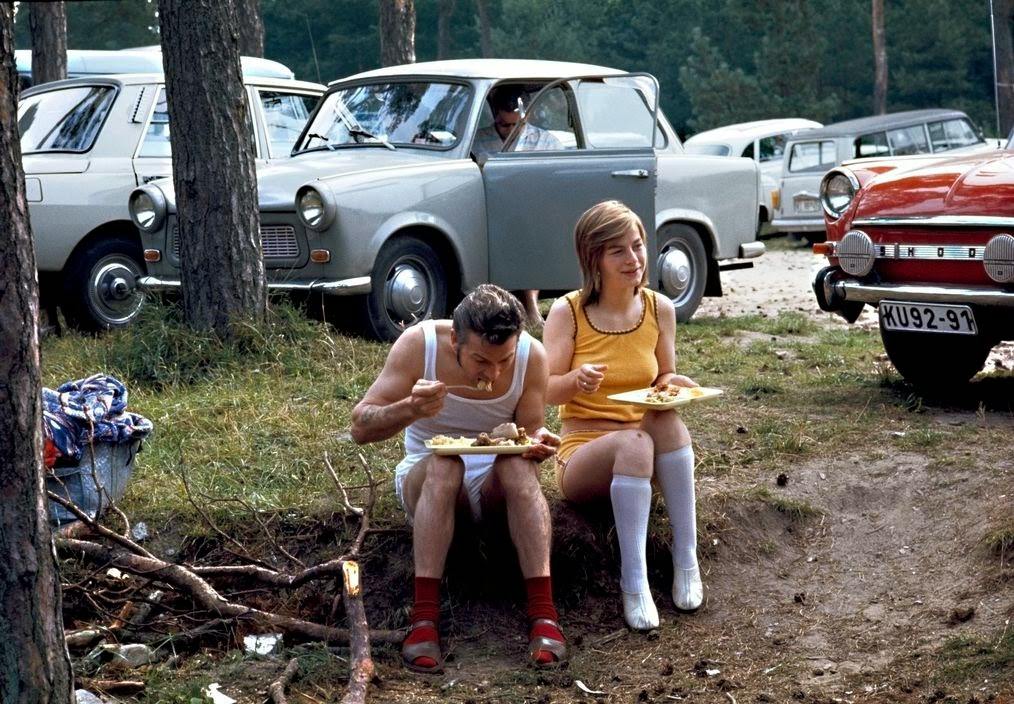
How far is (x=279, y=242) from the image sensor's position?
27.5 feet

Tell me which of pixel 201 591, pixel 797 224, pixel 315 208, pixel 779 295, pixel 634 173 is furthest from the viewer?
pixel 797 224

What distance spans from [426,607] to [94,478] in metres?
1.31

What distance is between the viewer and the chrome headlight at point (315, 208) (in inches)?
316

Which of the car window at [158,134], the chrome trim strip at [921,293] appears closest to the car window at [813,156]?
the car window at [158,134]

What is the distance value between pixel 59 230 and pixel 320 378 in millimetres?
3057

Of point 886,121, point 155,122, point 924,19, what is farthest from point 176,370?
point 924,19

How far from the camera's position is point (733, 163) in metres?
10.4

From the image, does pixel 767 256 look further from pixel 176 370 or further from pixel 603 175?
pixel 176 370

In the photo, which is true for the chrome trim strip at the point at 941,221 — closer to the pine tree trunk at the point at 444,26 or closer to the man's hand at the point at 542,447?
the man's hand at the point at 542,447

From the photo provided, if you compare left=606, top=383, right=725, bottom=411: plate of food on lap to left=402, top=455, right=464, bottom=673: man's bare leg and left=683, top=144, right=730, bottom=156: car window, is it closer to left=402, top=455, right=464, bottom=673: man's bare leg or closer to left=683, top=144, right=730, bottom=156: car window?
left=402, top=455, right=464, bottom=673: man's bare leg

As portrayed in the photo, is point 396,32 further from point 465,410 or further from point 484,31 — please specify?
point 484,31

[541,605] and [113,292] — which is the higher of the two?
[113,292]

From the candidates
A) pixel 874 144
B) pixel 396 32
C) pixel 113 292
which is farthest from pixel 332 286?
pixel 874 144

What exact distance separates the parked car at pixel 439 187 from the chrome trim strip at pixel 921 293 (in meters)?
2.02
